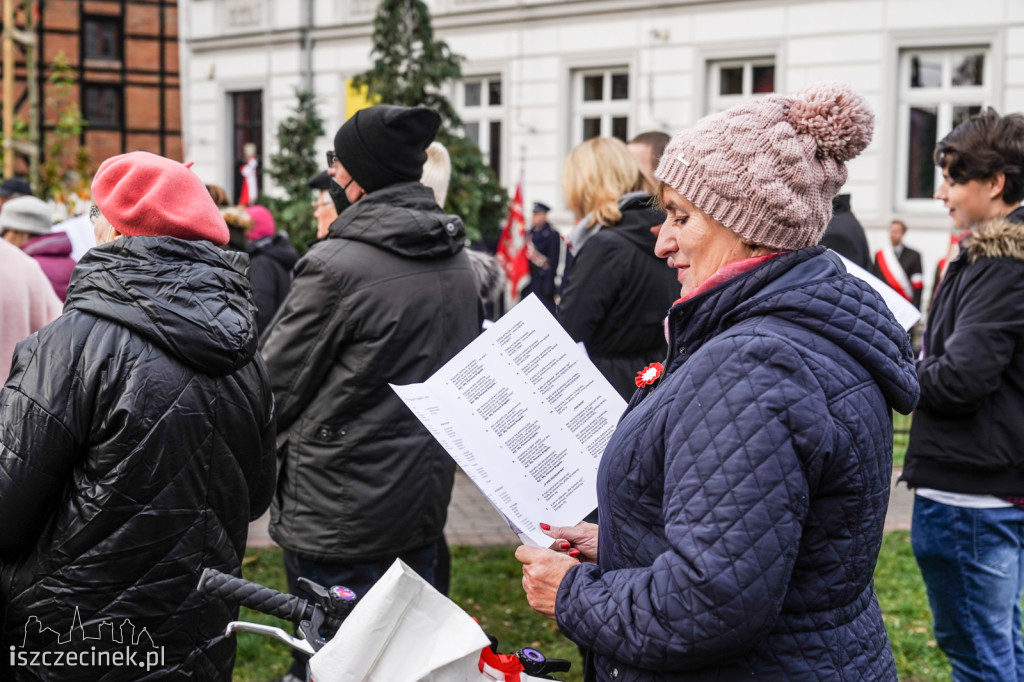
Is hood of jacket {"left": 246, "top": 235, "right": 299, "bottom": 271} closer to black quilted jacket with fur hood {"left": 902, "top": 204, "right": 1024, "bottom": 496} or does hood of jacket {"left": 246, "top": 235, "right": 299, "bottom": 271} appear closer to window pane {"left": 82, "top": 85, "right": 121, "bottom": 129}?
black quilted jacket with fur hood {"left": 902, "top": 204, "right": 1024, "bottom": 496}

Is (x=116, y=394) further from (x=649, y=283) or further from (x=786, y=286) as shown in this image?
(x=649, y=283)

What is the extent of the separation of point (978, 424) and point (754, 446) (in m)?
2.00

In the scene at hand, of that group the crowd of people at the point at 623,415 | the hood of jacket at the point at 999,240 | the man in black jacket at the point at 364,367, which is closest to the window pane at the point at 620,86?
the crowd of people at the point at 623,415

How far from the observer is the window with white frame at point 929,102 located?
14.3 metres

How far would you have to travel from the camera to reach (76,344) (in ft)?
7.24

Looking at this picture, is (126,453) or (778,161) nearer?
(778,161)

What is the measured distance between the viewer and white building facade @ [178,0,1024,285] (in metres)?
14.4

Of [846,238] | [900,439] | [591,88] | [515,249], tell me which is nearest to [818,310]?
[846,238]

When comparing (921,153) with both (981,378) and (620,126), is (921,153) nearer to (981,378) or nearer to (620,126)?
(620,126)

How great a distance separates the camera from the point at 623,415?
6.22 feet

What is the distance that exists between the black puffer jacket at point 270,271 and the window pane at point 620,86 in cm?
1166

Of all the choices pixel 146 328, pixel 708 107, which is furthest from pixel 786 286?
pixel 708 107

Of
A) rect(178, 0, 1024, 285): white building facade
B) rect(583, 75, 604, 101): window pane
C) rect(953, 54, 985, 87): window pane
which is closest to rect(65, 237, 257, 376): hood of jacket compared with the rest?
rect(178, 0, 1024, 285): white building facade

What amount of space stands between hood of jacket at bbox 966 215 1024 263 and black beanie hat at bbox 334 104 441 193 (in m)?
1.85
